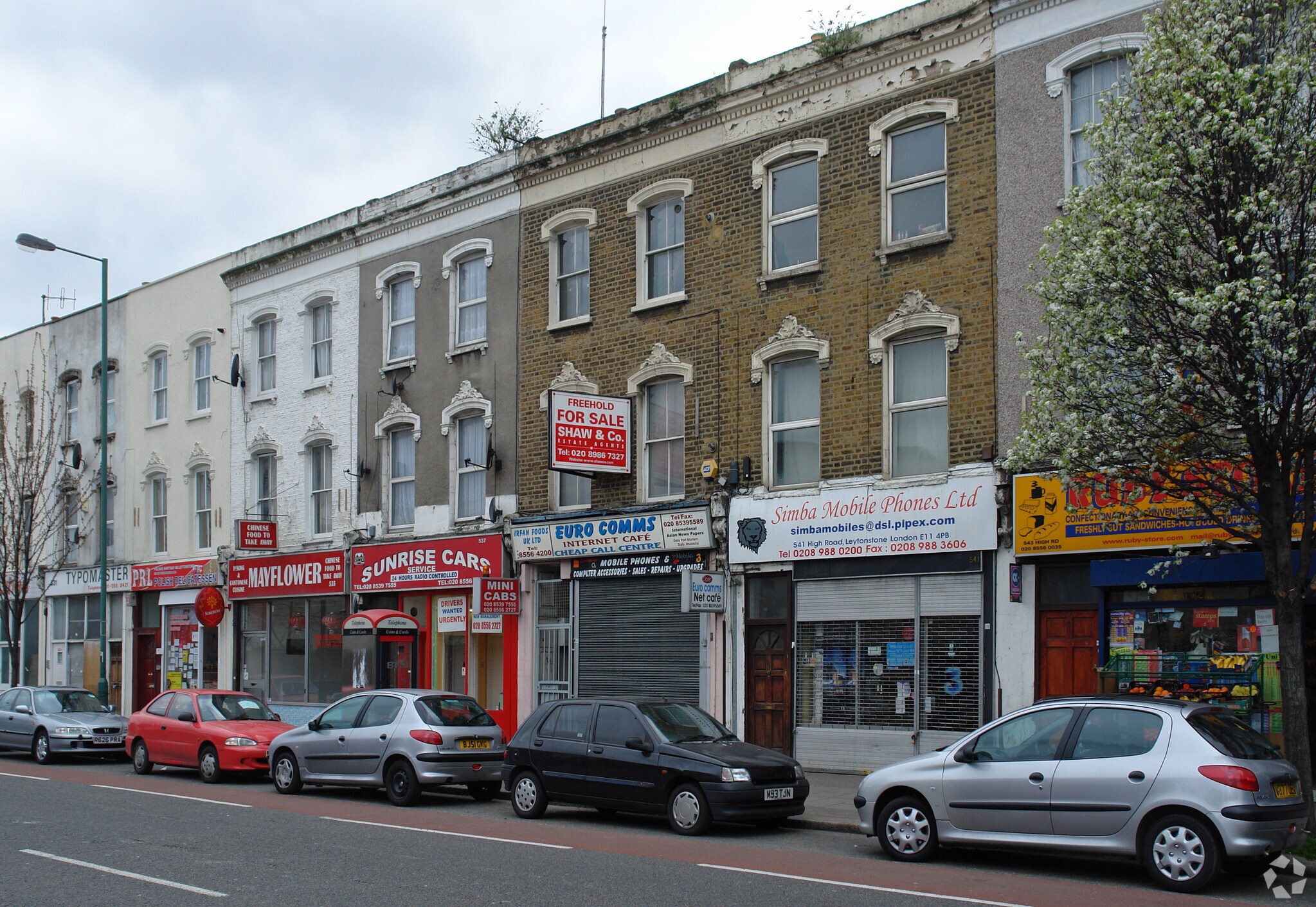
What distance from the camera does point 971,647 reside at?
17578 mm

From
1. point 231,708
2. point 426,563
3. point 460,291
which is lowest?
point 231,708

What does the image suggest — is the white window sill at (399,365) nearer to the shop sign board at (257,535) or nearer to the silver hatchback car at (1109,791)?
the shop sign board at (257,535)

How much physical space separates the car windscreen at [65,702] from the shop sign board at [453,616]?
6.67 meters

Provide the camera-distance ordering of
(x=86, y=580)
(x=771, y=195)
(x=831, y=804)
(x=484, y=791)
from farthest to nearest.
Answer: (x=86, y=580) < (x=771, y=195) < (x=484, y=791) < (x=831, y=804)

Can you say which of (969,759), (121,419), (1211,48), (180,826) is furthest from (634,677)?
(121,419)

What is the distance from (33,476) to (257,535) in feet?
36.0

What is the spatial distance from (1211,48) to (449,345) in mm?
16351

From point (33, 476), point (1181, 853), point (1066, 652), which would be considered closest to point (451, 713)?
point (1066, 652)

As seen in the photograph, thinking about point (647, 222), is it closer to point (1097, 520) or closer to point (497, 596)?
point (497, 596)

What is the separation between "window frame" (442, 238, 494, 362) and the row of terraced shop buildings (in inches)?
2.7

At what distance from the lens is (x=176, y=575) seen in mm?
31594

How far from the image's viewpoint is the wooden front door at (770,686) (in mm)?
19672

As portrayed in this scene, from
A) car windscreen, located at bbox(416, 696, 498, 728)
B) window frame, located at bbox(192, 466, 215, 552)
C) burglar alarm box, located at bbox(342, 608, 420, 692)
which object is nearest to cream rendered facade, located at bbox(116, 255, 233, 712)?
window frame, located at bbox(192, 466, 215, 552)

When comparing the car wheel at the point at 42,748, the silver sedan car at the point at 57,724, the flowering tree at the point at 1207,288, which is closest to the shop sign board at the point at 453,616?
the silver sedan car at the point at 57,724
